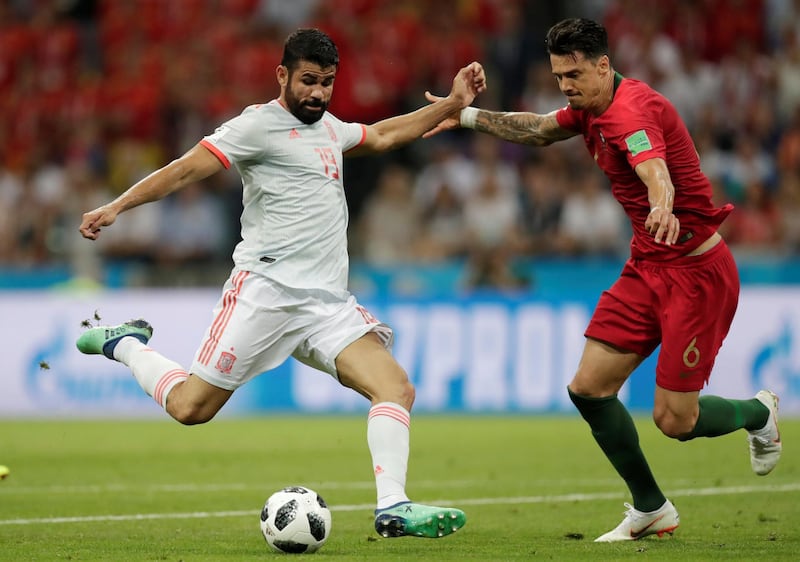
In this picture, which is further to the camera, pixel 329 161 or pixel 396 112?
pixel 396 112

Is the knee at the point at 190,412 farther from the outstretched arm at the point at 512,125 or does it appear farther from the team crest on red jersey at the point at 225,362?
the outstretched arm at the point at 512,125

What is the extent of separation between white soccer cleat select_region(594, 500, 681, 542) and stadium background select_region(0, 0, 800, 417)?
25.4 feet

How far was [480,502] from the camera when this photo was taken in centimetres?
896

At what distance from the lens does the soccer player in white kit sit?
23.4ft

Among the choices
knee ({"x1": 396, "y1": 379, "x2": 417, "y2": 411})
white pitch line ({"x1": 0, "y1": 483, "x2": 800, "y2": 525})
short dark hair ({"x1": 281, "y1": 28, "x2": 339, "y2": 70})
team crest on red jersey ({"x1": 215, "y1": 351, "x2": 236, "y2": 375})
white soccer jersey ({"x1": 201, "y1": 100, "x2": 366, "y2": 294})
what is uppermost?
short dark hair ({"x1": 281, "y1": 28, "x2": 339, "y2": 70})

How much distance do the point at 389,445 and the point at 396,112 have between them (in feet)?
42.1

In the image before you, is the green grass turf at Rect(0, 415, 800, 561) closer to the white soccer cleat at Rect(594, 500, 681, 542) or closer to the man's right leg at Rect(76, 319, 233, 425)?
the white soccer cleat at Rect(594, 500, 681, 542)

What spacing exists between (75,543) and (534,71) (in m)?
12.9

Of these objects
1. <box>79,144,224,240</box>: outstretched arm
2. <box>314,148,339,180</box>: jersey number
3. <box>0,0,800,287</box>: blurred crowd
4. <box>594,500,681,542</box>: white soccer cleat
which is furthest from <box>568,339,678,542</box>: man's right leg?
<box>0,0,800,287</box>: blurred crowd

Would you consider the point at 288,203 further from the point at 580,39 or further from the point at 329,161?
the point at 580,39

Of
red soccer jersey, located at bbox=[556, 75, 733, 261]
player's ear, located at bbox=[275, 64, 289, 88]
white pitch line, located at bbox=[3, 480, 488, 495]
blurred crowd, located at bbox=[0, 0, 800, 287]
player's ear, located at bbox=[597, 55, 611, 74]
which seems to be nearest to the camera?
red soccer jersey, located at bbox=[556, 75, 733, 261]

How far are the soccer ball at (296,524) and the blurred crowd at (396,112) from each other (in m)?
9.63

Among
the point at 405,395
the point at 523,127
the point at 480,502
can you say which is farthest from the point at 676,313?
the point at 480,502

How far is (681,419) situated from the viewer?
7297mm
